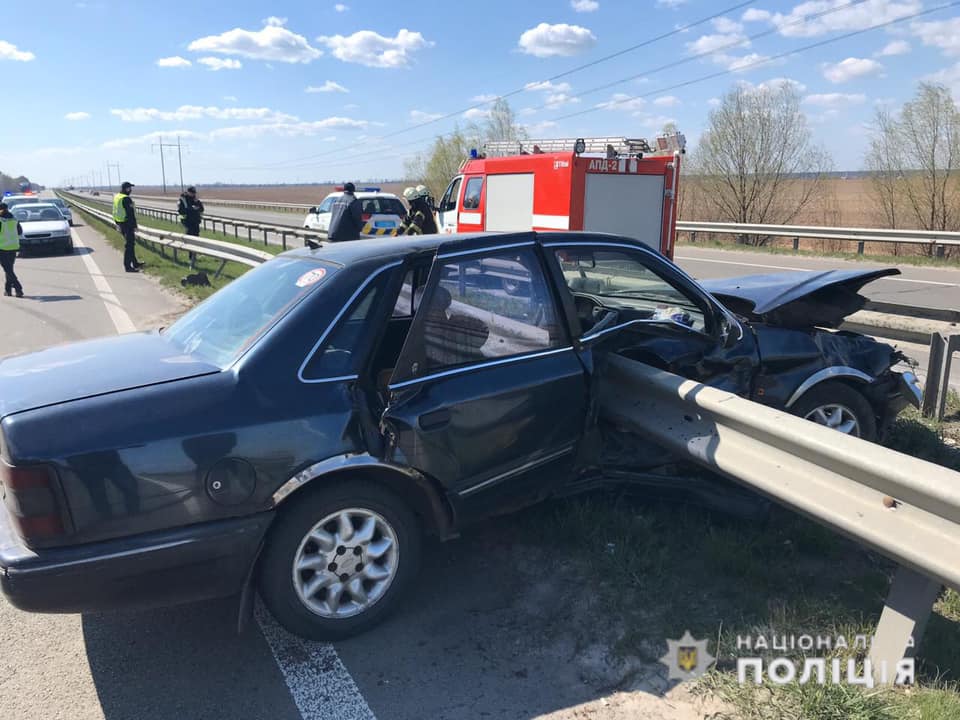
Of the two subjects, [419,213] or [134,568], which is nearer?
[134,568]

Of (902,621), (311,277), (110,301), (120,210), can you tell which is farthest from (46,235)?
(902,621)

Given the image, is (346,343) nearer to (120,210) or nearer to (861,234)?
(120,210)

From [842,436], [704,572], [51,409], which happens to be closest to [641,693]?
[704,572]

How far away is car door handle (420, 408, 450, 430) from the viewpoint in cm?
317

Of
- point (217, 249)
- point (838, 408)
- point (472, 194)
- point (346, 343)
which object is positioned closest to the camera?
point (346, 343)

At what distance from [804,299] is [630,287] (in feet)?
3.92

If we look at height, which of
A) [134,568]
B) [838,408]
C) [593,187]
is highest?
[593,187]

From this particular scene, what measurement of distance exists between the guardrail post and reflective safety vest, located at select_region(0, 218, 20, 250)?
1543 centimetres

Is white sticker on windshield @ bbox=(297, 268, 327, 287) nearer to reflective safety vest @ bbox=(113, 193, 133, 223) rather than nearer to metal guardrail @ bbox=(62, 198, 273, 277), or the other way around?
metal guardrail @ bbox=(62, 198, 273, 277)

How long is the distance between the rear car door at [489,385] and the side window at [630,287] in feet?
1.46

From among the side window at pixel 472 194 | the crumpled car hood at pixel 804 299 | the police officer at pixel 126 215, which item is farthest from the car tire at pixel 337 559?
the police officer at pixel 126 215

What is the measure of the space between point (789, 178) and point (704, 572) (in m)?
26.5

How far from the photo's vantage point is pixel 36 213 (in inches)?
941

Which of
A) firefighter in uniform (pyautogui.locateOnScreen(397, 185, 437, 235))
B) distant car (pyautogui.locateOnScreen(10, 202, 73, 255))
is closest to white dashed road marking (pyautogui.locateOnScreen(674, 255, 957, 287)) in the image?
firefighter in uniform (pyautogui.locateOnScreen(397, 185, 437, 235))
